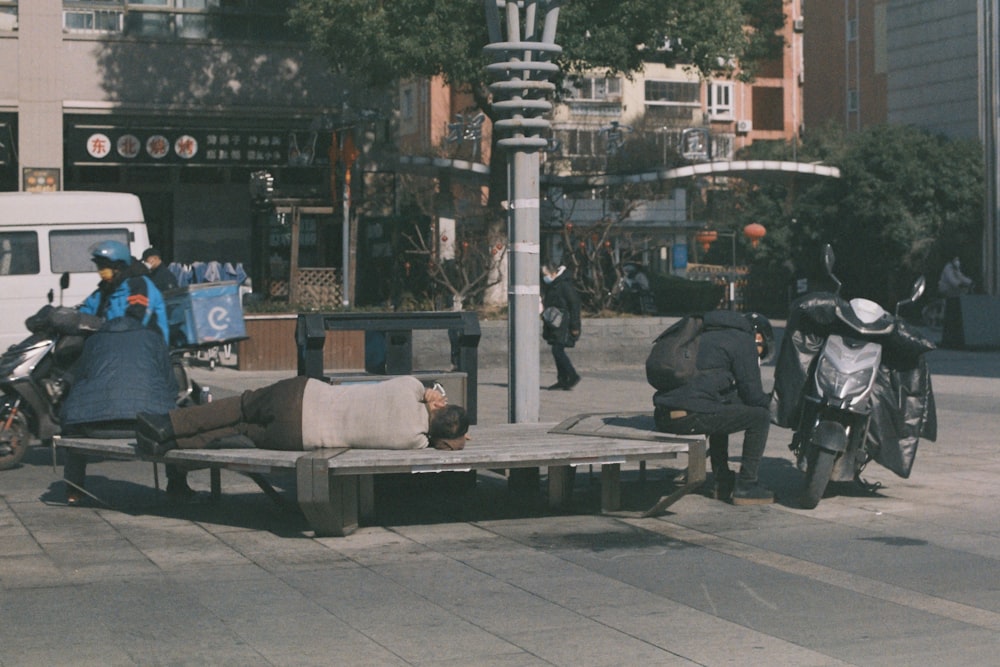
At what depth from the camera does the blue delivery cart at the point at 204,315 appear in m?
13.3

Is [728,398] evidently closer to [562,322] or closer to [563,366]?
[563,366]

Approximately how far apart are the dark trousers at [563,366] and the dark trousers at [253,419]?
10.1 meters

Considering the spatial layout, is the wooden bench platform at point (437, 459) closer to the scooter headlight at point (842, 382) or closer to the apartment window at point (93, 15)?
the scooter headlight at point (842, 382)

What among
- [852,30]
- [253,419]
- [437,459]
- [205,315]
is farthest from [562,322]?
[852,30]

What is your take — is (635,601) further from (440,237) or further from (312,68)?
(312,68)

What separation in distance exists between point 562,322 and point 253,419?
1051cm

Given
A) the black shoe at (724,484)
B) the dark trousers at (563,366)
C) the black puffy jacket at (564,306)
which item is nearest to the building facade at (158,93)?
the black puffy jacket at (564,306)

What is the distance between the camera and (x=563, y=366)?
18.6 metres

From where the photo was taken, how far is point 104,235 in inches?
773

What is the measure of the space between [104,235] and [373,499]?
11628mm

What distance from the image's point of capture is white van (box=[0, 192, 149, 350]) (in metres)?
19.6

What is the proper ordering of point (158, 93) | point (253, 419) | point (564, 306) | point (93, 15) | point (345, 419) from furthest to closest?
point (158, 93)
point (93, 15)
point (564, 306)
point (253, 419)
point (345, 419)

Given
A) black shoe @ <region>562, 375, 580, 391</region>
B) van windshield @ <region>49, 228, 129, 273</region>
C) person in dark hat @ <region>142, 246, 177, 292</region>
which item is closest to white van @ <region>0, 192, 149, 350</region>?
van windshield @ <region>49, 228, 129, 273</region>

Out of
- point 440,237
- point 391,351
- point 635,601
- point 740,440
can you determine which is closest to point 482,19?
point 440,237
